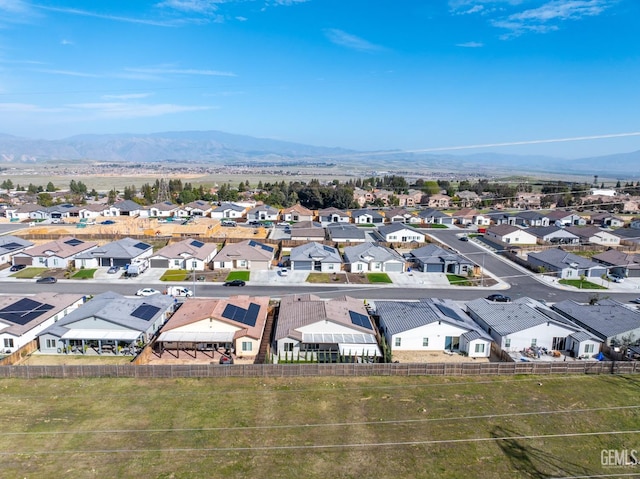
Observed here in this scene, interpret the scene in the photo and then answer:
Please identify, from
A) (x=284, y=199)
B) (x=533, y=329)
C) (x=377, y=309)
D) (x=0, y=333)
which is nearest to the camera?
(x=0, y=333)

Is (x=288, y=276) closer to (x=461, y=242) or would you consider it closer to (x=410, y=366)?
(x=410, y=366)

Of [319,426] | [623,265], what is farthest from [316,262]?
[623,265]

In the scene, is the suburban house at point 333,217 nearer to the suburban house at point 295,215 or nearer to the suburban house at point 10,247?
the suburban house at point 295,215

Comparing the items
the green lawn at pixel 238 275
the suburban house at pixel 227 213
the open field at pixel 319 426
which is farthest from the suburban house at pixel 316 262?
the suburban house at pixel 227 213

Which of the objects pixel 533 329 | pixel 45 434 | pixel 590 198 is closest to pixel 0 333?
pixel 45 434

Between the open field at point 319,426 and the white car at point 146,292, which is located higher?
the open field at point 319,426

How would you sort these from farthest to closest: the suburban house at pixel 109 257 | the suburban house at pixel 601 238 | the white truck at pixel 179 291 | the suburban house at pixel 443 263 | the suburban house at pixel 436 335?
the suburban house at pixel 601 238, the suburban house at pixel 443 263, the suburban house at pixel 109 257, the white truck at pixel 179 291, the suburban house at pixel 436 335
